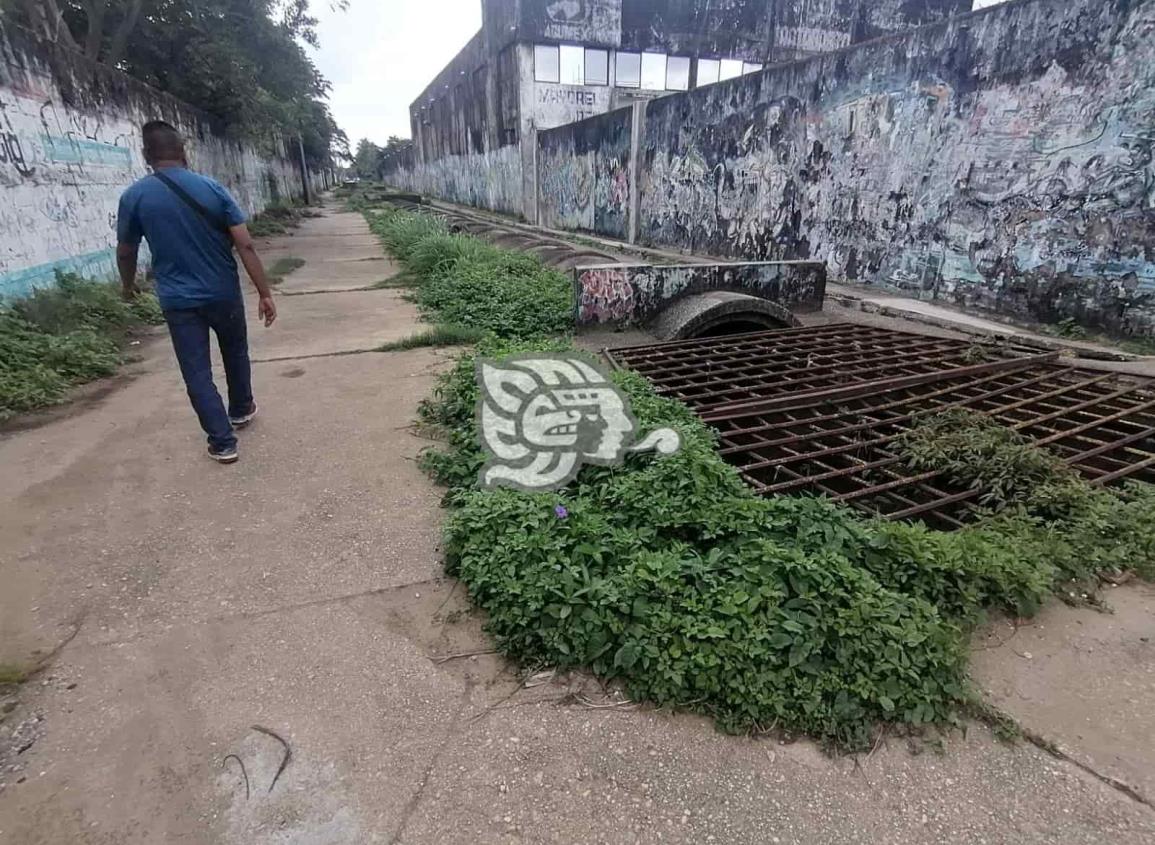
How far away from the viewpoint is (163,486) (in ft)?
9.77

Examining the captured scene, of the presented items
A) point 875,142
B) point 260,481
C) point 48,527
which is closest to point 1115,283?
point 875,142

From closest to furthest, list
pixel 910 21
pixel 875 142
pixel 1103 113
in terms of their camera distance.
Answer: pixel 1103 113 < pixel 875 142 < pixel 910 21

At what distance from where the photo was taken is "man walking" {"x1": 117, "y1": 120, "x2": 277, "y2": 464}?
3020mm

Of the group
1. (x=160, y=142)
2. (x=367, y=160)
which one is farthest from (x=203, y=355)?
(x=367, y=160)

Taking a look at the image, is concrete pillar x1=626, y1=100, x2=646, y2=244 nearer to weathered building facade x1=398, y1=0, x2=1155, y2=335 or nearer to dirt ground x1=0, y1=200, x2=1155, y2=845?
weathered building facade x1=398, y1=0, x2=1155, y2=335

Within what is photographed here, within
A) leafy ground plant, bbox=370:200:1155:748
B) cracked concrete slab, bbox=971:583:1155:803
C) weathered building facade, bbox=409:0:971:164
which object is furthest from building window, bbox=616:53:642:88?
cracked concrete slab, bbox=971:583:1155:803

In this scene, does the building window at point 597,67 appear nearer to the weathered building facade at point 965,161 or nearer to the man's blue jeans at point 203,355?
the weathered building facade at point 965,161

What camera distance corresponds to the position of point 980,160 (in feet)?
20.6

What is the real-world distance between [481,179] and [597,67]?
774cm

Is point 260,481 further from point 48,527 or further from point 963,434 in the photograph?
point 963,434

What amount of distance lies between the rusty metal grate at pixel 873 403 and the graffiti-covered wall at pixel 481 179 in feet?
61.9

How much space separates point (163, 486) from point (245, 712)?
1700 millimetres

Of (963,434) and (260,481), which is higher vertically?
(963,434)

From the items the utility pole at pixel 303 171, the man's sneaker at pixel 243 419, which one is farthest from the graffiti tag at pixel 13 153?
the utility pole at pixel 303 171
